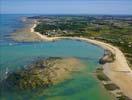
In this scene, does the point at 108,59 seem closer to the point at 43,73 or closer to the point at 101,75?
the point at 101,75

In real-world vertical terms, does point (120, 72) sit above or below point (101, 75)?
above

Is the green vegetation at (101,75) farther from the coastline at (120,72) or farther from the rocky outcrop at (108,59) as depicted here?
the rocky outcrop at (108,59)

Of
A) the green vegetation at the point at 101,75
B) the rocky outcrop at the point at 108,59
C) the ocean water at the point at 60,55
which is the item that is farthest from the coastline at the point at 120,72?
the ocean water at the point at 60,55

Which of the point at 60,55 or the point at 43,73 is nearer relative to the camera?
the point at 43,73

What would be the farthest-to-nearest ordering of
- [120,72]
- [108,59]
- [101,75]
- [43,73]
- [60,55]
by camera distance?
[60,55]
[108,59]
[120,72]
[101,75]
[43,73]

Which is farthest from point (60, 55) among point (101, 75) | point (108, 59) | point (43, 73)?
point (101, 75)

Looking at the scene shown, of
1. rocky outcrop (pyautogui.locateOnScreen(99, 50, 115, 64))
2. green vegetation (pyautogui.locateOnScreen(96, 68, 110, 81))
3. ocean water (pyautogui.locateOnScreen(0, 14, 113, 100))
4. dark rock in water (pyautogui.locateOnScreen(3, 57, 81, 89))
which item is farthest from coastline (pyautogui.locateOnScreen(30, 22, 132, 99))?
dark rock in water (pyautogui.locateOnScreen(3, 57, 81, 89))
